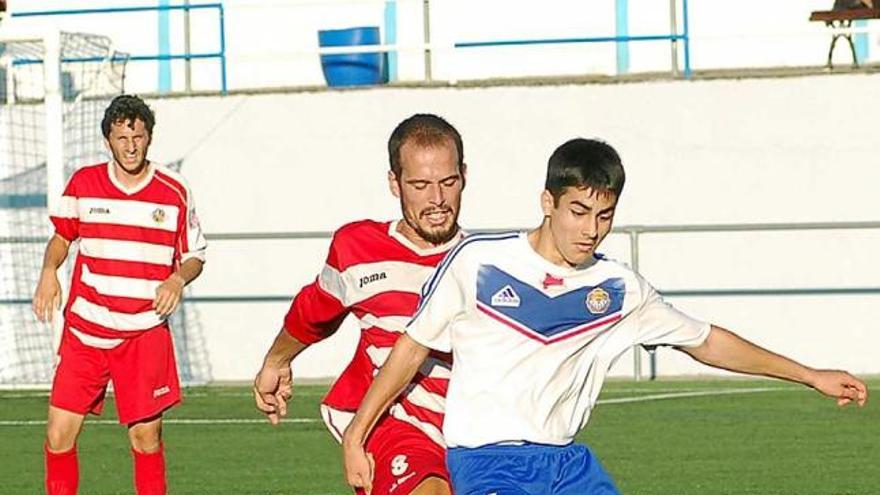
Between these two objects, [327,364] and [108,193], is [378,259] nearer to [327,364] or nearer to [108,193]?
[108,193]

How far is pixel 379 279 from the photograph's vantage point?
7.01 meters

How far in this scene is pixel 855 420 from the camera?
14.6 metres

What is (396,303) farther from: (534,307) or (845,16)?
(845,16)

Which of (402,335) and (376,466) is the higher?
(402,335)

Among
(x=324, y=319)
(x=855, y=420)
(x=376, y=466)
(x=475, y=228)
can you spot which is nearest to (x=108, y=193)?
(x=324, y=319)

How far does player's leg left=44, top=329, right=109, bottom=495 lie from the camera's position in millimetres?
10242

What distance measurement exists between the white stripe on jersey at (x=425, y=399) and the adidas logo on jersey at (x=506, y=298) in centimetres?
66

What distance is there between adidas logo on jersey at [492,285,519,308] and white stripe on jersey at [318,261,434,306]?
0.74 meters

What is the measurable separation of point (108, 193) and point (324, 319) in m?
3.66

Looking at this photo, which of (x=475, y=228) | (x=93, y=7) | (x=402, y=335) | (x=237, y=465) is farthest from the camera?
(x=93, y=7)

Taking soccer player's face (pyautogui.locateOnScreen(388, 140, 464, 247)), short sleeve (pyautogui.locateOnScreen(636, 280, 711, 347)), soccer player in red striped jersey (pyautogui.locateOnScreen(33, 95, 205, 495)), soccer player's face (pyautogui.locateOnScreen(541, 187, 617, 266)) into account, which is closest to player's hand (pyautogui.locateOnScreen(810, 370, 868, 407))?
short sleeve (pyautogui.locateOnScreen(636, 280, 711, 347))

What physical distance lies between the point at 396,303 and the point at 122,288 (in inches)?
148

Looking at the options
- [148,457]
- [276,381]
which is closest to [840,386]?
[276,381]

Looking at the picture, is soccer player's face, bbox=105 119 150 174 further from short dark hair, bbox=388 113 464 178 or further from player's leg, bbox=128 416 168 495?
short dark hair, bbox=388 113 464 178
